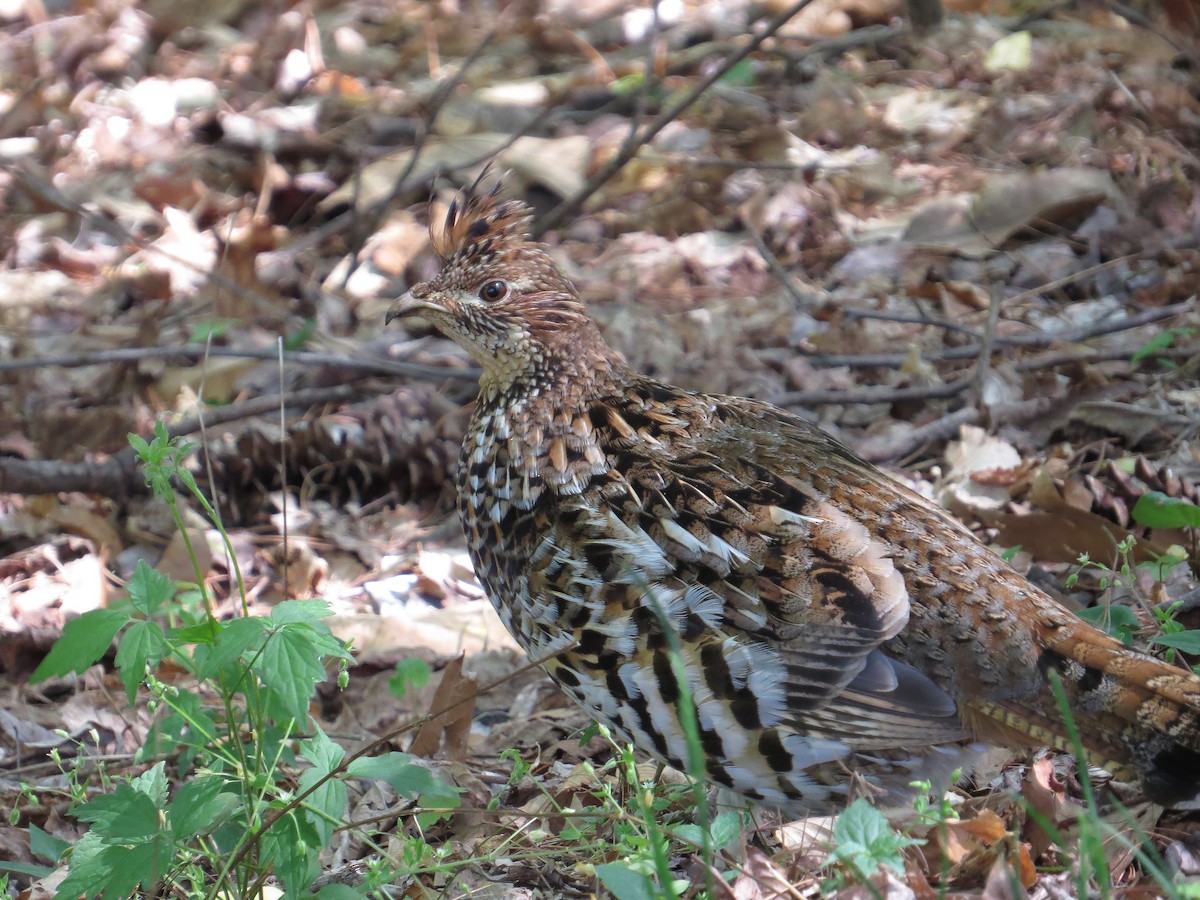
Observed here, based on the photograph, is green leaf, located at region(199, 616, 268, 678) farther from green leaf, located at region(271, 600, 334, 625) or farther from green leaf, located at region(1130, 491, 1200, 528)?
green leaf, located at region(1130, 491, 1200, 528)

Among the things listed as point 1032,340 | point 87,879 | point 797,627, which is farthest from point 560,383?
point 1032,340

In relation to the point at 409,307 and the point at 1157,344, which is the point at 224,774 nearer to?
the point at 409,307

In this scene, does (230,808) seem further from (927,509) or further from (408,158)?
(408,158)

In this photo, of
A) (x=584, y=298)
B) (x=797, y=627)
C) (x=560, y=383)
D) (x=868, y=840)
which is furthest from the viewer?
(x=584, y=298)

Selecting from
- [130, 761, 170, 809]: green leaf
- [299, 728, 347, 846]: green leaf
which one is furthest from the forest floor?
[130, 761, 170, 809]: green leaf

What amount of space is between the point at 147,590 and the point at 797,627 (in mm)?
1521

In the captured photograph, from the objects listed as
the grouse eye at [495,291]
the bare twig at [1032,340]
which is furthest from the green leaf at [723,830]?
the bare twig at [1032,340]

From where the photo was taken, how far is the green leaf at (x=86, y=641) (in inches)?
108

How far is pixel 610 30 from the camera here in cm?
1009

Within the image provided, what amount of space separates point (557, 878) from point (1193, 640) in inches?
67.8

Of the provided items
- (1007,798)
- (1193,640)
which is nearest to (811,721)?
(1007,798)

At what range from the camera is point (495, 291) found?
3.80 metres

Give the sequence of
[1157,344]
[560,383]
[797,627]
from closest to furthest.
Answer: [797,627], [560,383], [1157,344]

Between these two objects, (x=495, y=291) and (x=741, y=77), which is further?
(x=741, y=77)
